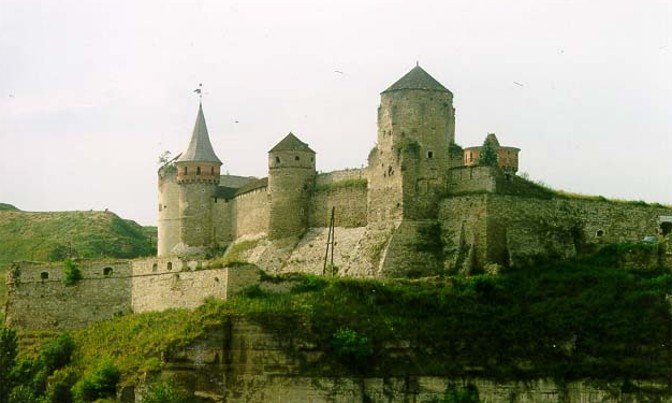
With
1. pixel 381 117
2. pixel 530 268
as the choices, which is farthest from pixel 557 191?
pixel 381 117

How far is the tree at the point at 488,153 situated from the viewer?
81438 mm

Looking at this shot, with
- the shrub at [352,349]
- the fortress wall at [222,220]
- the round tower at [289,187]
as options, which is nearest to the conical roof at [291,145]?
the round tower at [289,187]

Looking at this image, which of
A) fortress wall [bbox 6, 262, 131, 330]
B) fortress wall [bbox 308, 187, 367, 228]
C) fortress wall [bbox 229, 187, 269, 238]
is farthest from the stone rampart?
fortress wall [bbox 308, 187, 367, 228]

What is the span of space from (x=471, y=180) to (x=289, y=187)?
40.2ft

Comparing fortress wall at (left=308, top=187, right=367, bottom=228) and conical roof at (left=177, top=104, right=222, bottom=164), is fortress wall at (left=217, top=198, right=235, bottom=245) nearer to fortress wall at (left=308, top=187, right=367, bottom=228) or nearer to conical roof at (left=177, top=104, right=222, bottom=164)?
conical roof at (left=177, top=104, right=222, bottom=164)

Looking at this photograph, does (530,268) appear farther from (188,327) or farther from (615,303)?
(188,327)

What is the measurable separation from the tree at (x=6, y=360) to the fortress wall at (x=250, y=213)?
1818cm

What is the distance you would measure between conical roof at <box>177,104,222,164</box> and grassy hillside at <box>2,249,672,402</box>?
1817 centimetres

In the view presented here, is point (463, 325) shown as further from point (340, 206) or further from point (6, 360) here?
point (6, 360)

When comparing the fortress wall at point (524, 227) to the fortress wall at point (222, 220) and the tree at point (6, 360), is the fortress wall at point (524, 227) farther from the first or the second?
the tree at point (6, 360)

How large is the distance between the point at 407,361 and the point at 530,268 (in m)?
10.3

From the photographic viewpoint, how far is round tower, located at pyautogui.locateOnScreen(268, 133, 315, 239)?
7938cm

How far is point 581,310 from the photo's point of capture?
6856cm

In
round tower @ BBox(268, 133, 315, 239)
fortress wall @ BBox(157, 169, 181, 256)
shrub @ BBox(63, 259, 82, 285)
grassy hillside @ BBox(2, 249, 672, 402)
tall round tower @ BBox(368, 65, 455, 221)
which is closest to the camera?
grassy hillside @ BBox(2, 249, 672, 402)
